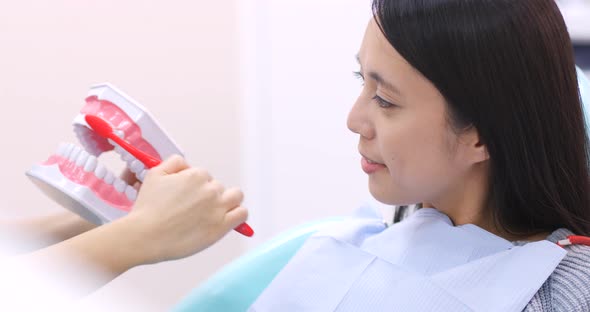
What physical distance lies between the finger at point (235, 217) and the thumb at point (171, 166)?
0.23 feet

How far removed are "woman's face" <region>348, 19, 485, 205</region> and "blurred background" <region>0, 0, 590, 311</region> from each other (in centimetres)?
61

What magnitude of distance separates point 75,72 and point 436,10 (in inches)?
30.7

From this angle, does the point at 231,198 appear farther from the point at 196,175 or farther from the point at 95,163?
the point at 95,163

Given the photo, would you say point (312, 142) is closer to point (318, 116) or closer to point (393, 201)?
point (318, 116)

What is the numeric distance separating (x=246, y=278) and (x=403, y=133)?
318mm

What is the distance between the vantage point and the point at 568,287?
0.71 meters

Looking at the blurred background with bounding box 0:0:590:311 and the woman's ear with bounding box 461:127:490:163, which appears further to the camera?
the blurred background with bounding box 0:0:590:311

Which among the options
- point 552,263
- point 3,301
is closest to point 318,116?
point 552,263

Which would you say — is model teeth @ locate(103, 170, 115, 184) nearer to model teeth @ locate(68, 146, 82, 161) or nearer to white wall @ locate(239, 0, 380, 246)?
model teeth @ locate(68, 146, 82, 161)

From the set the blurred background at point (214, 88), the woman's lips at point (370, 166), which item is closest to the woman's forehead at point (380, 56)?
the woman's lips at point (370, 166)

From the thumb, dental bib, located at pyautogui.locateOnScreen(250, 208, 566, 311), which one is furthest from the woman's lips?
the thumb

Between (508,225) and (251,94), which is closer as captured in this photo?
(508,225)

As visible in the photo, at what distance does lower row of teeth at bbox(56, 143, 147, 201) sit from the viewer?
0.81 meters

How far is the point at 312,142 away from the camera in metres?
1.67
